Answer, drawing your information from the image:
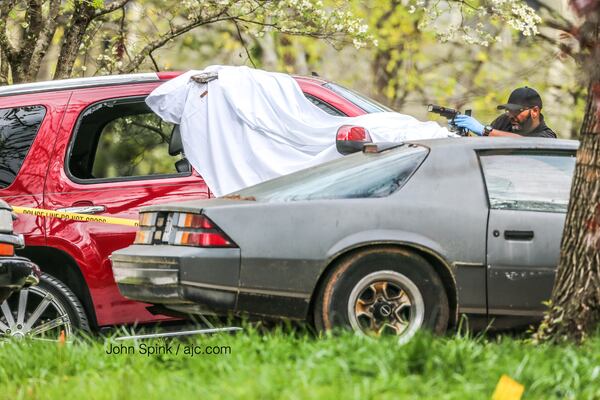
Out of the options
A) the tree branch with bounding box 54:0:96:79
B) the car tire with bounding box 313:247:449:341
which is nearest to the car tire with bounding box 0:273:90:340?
the car tire with bounding box 313:247:449:341

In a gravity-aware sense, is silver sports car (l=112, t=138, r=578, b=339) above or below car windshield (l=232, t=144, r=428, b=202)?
below

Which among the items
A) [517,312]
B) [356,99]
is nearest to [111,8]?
[356,99]

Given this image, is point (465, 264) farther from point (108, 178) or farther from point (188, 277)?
point (108, 178)

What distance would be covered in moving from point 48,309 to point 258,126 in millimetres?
2106

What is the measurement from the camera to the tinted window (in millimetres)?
8508

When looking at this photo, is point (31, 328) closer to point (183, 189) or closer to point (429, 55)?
point (183, 189)

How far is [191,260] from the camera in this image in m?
6.97

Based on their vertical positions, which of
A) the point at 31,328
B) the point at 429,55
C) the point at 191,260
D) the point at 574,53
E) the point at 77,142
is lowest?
the point at 31,328

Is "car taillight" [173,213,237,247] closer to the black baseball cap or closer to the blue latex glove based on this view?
the blue latex glove

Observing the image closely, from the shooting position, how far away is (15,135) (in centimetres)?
860

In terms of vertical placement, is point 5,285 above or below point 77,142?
below

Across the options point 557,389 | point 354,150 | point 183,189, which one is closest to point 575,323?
point 557,389

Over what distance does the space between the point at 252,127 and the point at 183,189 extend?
0.93m

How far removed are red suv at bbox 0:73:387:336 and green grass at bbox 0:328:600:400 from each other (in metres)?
1.94
